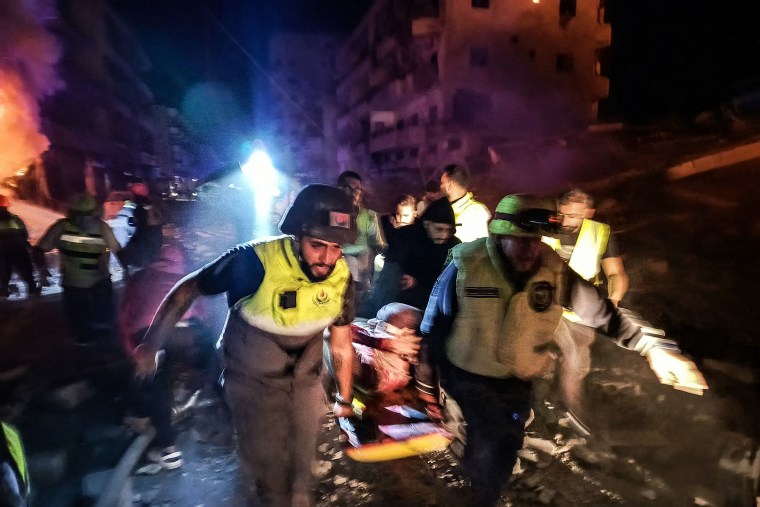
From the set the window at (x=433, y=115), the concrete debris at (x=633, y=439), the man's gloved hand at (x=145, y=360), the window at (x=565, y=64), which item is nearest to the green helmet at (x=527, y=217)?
the man's gloved hand at (x=145, y=360)

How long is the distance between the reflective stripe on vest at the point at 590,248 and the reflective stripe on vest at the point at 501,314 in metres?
1.90

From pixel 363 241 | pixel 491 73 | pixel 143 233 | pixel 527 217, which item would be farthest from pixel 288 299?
pixel 491 73

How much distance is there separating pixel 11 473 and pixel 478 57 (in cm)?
2969

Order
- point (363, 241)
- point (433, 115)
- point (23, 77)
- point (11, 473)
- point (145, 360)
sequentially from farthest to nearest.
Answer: point (433, 115) < point (23, 77) < point (363, 241) < point (145, 360) < point (11, 473)

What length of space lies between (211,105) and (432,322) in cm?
4819

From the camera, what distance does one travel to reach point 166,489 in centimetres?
386

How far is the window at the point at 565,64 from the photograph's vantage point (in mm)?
30031

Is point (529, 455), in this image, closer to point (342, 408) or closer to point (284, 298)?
point (342, 408)

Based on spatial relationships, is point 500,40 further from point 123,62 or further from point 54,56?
point 123,62

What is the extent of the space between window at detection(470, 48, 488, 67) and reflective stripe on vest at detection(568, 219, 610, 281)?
25733 mm

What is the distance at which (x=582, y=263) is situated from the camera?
4820 millimetres

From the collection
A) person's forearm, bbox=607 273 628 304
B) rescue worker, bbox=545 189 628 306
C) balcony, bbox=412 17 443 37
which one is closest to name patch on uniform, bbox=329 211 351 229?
rescue worker, bbox=545 189 628 306

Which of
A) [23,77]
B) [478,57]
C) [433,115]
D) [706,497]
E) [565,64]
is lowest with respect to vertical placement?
[706,497]

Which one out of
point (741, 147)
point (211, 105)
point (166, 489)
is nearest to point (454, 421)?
point (166, 489)
